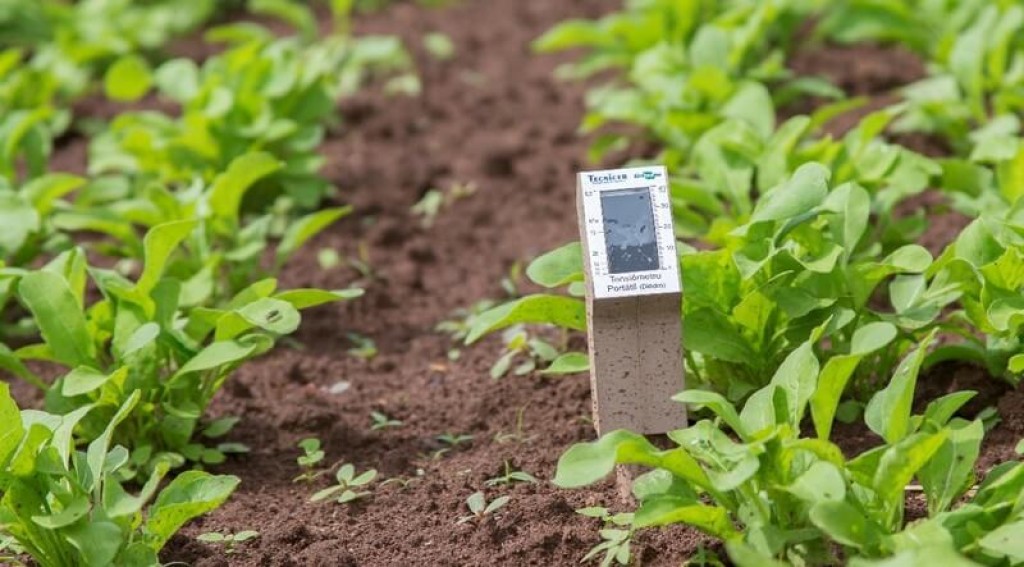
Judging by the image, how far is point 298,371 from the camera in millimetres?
4188

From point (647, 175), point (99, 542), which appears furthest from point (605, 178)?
point (99, 542)

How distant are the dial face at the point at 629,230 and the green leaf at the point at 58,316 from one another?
1359 millimetres

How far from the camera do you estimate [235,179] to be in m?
4.39

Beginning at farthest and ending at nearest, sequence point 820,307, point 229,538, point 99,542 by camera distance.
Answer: point 820,307 < point 229,538 < point 99,542

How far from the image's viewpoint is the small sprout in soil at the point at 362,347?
4.30 m

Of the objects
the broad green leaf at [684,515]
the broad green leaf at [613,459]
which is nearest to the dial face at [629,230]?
the broad green leaf at [613,459]

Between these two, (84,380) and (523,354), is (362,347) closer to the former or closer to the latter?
(523,354)

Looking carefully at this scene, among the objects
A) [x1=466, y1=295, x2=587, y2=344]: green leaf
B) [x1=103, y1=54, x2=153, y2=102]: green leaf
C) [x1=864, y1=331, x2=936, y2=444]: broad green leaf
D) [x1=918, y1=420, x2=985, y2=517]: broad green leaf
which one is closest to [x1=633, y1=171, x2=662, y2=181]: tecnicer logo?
[x1=466, y1=295, x2=587, y2=344]: green leaf

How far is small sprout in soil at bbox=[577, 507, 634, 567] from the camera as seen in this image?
9.78ft

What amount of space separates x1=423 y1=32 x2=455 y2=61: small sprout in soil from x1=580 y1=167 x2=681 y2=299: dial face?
136 inches

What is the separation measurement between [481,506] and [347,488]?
1.16 ft

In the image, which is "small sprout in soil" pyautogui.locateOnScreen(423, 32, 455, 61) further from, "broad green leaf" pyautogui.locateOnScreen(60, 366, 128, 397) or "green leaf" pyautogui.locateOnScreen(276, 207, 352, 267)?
"broad green leaf" pyautogui.locateOnScreen(60, 366, 128, 397)

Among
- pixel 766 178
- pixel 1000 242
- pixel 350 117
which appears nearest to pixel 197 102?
pixel 350 117

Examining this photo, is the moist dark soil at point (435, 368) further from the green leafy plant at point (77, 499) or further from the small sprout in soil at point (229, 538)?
the green leafy plant at point (77, 499)
